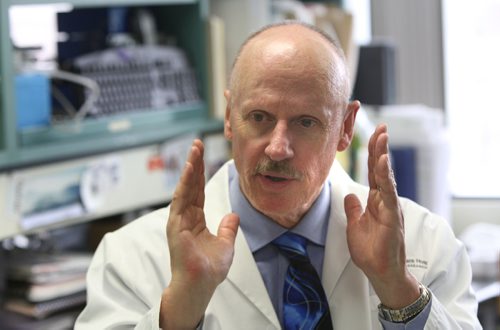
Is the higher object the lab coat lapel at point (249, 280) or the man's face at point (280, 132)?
the man's face at point (280, 132)

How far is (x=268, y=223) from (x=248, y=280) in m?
0.11

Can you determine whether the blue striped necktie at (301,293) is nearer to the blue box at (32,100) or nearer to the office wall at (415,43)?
the blue box at (32,100)

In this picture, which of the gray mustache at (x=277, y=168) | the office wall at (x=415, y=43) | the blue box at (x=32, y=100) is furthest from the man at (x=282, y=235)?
the office wall at (x=415, y=43)

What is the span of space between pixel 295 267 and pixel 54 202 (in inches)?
41.2

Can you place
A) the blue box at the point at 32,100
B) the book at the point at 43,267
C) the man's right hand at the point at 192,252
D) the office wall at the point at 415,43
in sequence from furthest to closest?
the office wall at the point at 415,43, the book at the point at 43,267, the blue box at the point at 32,100, the man's right hand at the point at 192,252

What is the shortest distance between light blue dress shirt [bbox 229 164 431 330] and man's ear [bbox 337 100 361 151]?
0.10 meters

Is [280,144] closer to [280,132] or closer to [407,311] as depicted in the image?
[280,132]

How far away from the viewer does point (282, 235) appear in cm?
166

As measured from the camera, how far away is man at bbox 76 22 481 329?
150cm

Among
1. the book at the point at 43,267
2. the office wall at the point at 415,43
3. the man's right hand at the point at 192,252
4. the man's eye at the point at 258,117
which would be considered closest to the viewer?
the man's right hand at the point at 192,252

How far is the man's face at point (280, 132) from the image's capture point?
5.03 feet

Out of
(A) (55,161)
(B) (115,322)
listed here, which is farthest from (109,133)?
(B) (115,322)

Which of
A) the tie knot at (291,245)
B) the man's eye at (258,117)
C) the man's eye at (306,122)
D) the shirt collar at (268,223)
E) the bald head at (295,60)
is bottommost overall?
the tie knot at (291,245)

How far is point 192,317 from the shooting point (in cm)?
146
